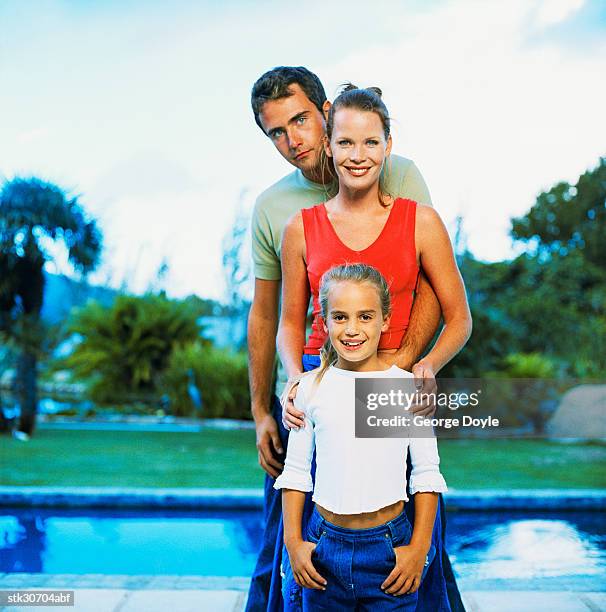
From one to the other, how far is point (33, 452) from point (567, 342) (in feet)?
30.5

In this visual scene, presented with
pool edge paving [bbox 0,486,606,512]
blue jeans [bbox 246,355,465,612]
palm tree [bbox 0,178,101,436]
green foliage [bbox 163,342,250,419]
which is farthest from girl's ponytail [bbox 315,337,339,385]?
green foliage [bbox 163,342,250,419]

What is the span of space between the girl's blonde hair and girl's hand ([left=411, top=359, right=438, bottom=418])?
135 mm

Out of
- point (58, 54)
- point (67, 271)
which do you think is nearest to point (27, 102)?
point (58, 54)

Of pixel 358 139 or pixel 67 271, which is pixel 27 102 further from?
pixel 358 139

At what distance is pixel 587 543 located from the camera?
4.71 meters

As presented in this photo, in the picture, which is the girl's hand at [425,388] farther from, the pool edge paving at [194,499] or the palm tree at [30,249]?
the palm tree at [30,249]

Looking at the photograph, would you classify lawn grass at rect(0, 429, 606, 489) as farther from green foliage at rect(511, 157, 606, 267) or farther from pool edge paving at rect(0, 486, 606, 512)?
green foliage at rect(511, 157, 606, 267)

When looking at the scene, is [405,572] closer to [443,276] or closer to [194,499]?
[443,276]

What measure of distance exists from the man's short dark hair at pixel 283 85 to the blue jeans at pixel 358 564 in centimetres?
98

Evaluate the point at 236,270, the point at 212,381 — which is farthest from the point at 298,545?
the point at 236,270

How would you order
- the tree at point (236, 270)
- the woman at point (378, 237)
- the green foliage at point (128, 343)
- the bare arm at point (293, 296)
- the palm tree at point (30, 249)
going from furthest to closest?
the tree at point (236, 270)
the green foliage at point (128, 343)
the palm tree at point (30, 249)
the bare arm at point (293, 296)
the woman at point (378, 237)

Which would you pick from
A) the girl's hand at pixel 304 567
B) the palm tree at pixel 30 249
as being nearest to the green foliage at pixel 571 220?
the palm tree at pixel 30 249

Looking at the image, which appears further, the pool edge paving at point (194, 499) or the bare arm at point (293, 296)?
the pool edge paving at point (194, 499)

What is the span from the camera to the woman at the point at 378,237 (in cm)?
166
